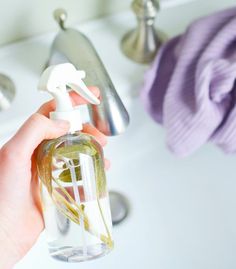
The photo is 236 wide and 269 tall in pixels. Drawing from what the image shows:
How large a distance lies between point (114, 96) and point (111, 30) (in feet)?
0.78

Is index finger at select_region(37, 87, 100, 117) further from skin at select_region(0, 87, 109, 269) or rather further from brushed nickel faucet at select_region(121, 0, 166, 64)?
brushed nickel faucet at select_region(121, 0, 166, 64)

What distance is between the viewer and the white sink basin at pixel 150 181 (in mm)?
630

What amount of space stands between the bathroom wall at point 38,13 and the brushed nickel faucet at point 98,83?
0.10 meters

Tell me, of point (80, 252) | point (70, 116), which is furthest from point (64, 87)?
point (80, 252)

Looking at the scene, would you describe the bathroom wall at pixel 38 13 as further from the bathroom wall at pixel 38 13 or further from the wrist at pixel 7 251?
the wrist at pixel 7 251

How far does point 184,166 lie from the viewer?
28.8 inches

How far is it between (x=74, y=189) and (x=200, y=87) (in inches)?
8.0

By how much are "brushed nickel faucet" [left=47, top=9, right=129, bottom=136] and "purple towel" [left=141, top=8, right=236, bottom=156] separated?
0.11m

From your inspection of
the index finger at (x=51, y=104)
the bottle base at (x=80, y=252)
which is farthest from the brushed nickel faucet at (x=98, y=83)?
the bottle base at (x=80, y=252)

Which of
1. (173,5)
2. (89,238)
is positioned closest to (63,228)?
(89,238)

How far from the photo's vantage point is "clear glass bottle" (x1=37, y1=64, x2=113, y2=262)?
18.6 inches

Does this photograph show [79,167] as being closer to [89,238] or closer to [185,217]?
[89,238]

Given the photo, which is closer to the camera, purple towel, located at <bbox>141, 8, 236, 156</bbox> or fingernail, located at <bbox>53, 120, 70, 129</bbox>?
fingernail, located at <bbox>53, 120, 70, 129</bbox>

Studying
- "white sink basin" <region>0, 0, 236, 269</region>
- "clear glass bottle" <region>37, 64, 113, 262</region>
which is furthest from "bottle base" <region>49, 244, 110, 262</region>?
"white sink basin" <region>0, 0, 236, 269</region>
